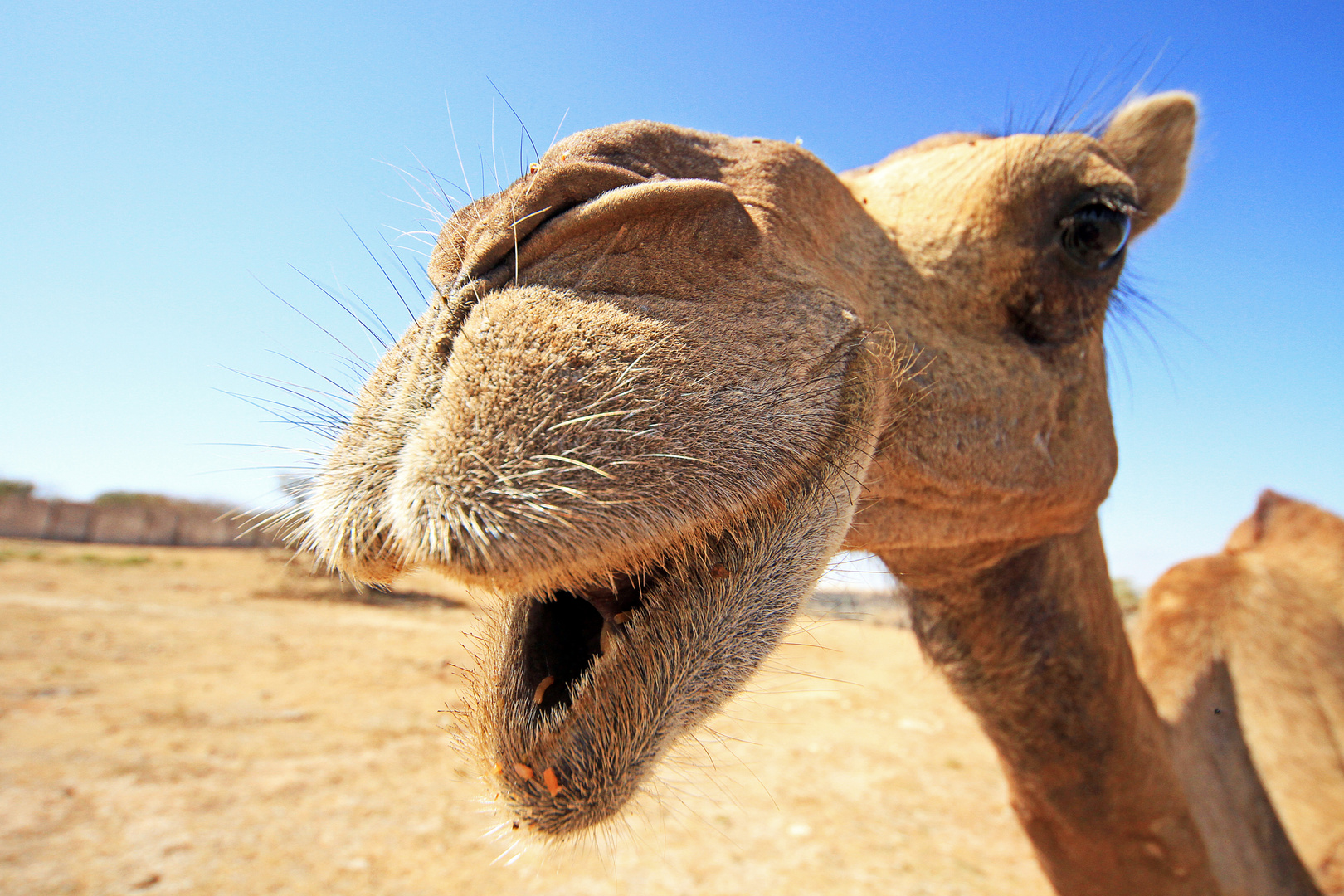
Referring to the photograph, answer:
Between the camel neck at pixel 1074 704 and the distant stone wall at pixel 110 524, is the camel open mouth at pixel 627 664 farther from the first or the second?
the distant stone wall at pixel 110 524

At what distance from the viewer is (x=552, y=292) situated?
3.23 ft

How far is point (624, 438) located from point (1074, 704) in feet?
6.21

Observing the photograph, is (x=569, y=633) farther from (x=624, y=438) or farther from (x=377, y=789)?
(x=377, y=789)

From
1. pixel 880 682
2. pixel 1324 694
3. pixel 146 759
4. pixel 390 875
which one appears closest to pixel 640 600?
pixel 1324 694

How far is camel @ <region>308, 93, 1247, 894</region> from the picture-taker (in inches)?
34.6

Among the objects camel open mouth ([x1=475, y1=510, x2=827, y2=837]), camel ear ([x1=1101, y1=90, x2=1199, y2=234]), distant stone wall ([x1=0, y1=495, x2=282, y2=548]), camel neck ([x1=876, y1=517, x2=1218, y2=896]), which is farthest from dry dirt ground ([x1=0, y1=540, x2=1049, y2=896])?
distant stone wall ([x1=0, y1=495, x2=282, y2=548])

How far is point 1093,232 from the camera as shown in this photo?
185cm

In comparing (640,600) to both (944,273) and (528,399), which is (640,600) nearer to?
(528,399)

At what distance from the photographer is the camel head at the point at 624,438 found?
0.86m

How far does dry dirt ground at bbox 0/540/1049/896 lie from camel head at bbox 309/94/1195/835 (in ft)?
0.73

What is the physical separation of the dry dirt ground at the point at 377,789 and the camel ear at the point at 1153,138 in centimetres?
175

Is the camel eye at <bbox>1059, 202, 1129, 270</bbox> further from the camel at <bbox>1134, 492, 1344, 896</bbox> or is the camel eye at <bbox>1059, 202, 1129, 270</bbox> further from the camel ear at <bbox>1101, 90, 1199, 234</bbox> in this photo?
the camel at <bbox>1134, 492, 1344, 896</bbox>

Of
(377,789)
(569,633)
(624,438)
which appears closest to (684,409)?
(624,438)

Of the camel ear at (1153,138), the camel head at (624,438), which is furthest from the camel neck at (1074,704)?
the camel ear at (1153,138)
